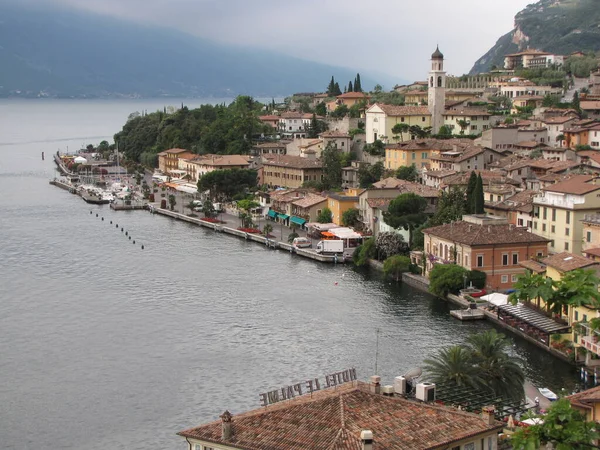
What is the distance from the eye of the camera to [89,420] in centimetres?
2683

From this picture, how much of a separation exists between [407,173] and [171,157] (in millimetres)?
38863

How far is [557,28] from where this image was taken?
169 meters

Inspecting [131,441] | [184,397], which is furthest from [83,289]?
[131,441]

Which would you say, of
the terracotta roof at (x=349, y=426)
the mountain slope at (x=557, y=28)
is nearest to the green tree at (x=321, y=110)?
the mountain slope at (x=557, y=28)

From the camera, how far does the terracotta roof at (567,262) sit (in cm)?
3531

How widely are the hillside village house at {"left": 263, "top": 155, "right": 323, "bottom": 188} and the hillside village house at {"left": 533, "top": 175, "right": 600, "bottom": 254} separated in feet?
95.4

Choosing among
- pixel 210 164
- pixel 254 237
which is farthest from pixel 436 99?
pixel 254 237

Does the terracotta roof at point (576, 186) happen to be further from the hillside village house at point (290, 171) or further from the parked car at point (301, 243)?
the hillside village house at point (290, 171)

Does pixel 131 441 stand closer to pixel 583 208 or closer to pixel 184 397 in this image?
pixel 184 397

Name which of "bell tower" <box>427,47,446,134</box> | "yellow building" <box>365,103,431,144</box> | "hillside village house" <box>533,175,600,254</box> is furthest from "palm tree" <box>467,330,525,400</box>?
"bell tower" <box>427,47,446,134</box>

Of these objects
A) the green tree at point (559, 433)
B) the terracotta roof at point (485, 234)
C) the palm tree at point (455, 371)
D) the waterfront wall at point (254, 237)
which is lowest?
the waterfront wall at point (254, 237)

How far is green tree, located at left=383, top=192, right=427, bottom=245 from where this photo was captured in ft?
166

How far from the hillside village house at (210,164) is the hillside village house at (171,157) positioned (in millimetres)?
4151

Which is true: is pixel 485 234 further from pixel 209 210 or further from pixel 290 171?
pixel 290 171
